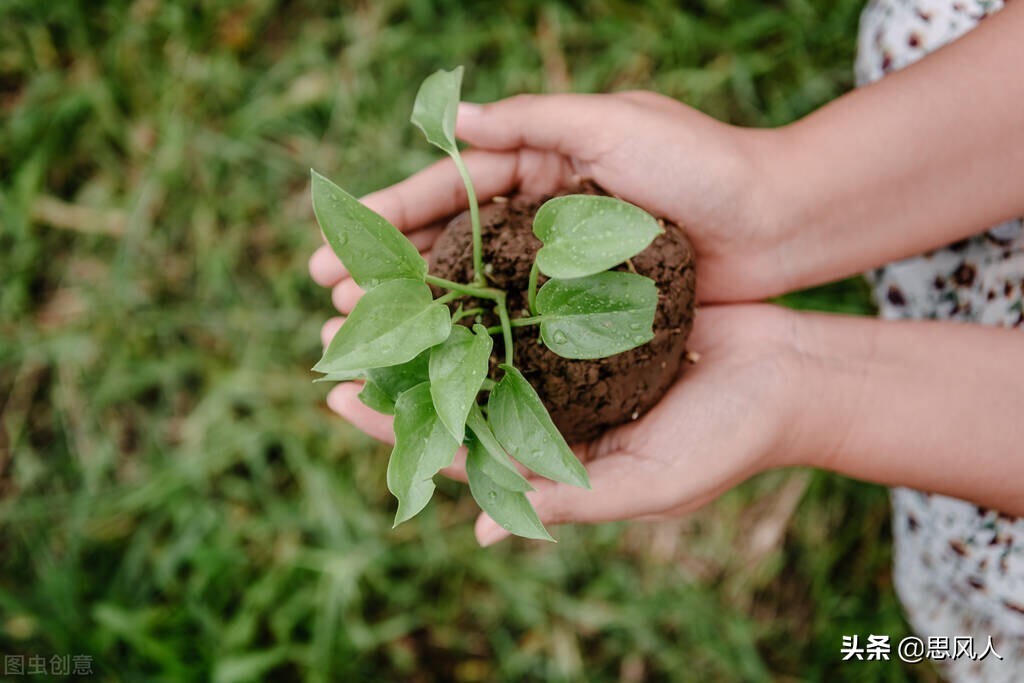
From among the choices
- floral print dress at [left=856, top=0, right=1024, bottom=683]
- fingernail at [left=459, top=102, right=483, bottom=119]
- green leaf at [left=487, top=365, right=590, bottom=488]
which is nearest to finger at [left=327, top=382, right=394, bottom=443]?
green leaf at [left=487, top=365, right=590, bottom=488]

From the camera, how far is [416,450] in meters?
0.90

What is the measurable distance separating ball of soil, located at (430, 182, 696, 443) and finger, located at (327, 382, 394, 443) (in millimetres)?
244

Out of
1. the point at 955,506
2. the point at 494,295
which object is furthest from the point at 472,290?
the point at 955,506

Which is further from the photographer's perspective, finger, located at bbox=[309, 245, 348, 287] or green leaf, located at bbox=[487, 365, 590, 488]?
finger, located at bbox=[309, 245, 348, 287]

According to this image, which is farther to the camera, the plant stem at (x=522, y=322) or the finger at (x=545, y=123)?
the finger at (x=545, y=123)

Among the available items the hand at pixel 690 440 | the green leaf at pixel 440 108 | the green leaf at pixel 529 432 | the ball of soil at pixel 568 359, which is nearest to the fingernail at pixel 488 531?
the hand at pixel 690 440

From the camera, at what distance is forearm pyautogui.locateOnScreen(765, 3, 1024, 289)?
116cm

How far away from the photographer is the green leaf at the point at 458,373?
2.72 feet

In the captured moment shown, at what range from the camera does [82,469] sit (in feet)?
5.97

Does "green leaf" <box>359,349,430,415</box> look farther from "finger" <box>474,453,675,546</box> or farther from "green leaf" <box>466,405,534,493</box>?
"finger" <box>474,453,675,546</box>

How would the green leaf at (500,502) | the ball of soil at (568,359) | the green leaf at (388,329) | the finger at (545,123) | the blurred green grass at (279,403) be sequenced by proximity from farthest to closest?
the blurred green grass at (279,403) < the finger at (545,123) < the ball of soil at (568,359) < the green leaf at (500,502) < the green leaf at (388,329)

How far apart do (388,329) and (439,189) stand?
498mm

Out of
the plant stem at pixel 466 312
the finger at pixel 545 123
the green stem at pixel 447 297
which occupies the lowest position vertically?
the plant stem at pixel 466 312

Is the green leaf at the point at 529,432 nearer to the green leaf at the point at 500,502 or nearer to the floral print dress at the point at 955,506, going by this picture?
the green leaf at the point at 500,502
